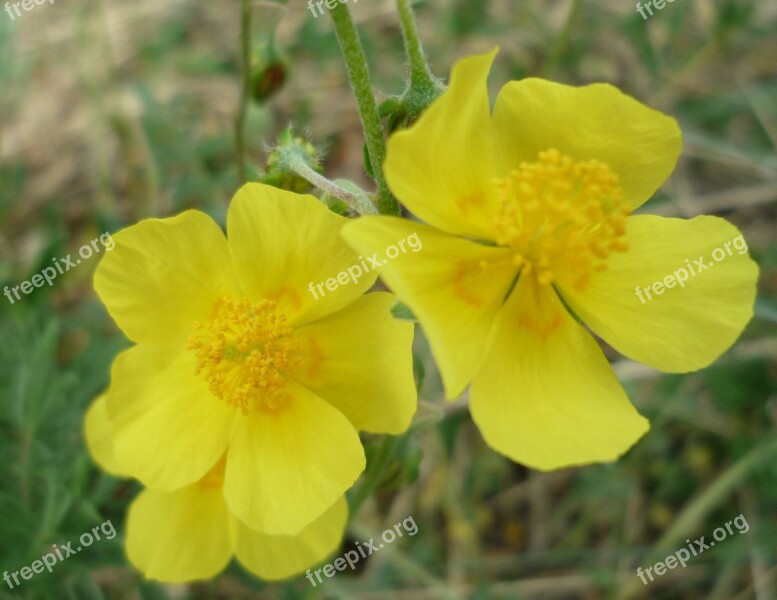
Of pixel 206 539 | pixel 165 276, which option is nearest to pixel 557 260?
pixel 165 276

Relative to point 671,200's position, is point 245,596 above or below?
below

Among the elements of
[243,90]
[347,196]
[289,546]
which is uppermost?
[347,196]

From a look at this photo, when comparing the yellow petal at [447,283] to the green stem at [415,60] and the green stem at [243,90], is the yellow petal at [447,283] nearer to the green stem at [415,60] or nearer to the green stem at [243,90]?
the green stem at [415,60]

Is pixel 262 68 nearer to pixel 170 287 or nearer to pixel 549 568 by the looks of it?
pixel 170 287

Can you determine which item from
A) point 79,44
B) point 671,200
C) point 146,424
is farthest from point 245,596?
point 79,44

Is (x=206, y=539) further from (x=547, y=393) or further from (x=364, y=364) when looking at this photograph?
(x=547, y=393)
